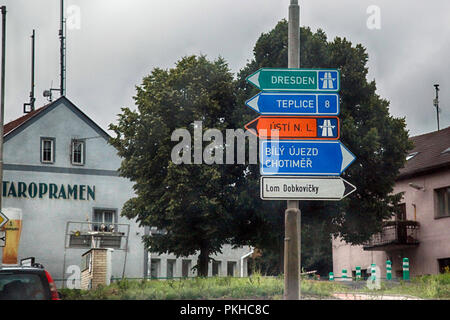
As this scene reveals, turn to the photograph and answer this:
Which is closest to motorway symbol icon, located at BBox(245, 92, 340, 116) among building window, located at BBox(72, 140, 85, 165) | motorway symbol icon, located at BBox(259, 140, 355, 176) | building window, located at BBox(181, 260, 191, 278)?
motorway symbol icon, located at BBox(259, 140, 355, 176)

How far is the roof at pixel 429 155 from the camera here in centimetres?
4284

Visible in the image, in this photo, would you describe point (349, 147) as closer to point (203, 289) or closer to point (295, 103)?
point (203, 289)

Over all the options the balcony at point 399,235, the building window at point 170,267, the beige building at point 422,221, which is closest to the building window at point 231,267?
the building window at point 170,267

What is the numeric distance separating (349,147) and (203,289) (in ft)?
58.3

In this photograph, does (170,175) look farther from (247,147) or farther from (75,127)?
(75,127)

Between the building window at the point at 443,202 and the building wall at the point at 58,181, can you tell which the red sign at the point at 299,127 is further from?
the building wall at the point at 58,181

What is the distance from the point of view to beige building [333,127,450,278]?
1652 inches

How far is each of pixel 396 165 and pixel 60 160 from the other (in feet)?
63.3

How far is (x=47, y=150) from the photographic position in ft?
148

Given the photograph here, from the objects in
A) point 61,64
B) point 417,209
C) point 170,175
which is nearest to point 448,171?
point 417,209

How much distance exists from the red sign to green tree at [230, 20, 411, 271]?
1916cm

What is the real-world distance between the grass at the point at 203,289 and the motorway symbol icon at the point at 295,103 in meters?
4.33

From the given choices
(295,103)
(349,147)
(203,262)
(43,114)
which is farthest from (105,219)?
(295,103)

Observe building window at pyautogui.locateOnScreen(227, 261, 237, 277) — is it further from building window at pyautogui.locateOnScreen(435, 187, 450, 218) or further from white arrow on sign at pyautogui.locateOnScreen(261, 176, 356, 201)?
white arrow on sign at pyautogui.locateOnScreen(261, 176, 356, 201)
